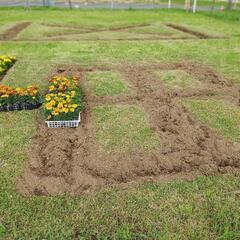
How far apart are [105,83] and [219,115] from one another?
245cm

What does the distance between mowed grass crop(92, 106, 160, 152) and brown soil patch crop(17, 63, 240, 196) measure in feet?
0.38

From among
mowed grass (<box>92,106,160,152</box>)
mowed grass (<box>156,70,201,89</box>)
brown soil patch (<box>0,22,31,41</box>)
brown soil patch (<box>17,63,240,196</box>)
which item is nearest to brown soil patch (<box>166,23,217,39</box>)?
mowed grass (<box>156,70,201,89</box>)

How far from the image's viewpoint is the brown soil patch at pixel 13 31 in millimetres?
11347

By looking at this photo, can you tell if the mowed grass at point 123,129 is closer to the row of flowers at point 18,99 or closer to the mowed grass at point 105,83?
the mowed grass at point 105,83

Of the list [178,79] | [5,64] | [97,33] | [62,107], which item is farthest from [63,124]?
[97,33]

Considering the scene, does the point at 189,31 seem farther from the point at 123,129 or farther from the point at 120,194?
the point at 120,194

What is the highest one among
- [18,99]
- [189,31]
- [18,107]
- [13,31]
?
[18,99]

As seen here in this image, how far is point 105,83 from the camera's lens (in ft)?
22.7

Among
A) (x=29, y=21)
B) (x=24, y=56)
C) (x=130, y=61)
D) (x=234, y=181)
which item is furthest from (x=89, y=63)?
(x=29, y=21)

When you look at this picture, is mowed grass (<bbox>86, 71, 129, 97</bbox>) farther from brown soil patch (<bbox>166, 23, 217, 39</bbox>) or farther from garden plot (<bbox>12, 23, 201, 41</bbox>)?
brown soil patch (<bbox>166, 23, 217, 39</bbox>)

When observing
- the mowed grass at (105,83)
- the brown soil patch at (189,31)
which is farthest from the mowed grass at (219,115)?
the brown soil patch at (189,31)

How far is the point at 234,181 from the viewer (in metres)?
3.90

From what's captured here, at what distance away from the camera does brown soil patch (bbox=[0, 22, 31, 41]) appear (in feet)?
37.2

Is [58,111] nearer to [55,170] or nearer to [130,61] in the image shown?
[55,170]
